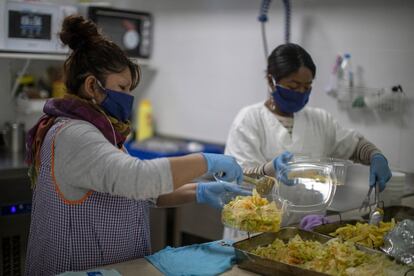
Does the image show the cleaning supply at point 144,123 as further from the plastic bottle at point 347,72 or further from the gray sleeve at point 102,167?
the gray sleeve at point 102,167

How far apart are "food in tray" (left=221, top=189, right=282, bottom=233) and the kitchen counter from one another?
0.13 meters

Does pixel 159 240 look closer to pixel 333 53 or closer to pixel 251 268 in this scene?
pixel 333 53

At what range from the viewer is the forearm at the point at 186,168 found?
1.54 m

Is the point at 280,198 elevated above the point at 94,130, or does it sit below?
below

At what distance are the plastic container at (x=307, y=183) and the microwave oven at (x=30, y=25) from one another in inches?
61.4

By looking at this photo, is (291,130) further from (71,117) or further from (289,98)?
(71,117)

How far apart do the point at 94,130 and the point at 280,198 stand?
2.29ft

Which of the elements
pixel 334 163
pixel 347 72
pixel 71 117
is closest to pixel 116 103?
pixel 71 117

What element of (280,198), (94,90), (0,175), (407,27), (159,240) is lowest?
(159,240)

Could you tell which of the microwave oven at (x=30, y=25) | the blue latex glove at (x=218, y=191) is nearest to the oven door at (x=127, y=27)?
the microwave oven at (x=30, y=25)

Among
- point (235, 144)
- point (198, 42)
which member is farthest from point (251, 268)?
point (198, 42)

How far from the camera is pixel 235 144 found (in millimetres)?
2320

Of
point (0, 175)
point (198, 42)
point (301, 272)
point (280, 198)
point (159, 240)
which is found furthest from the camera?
point (198, 42)

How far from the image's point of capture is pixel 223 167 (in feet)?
5.51
